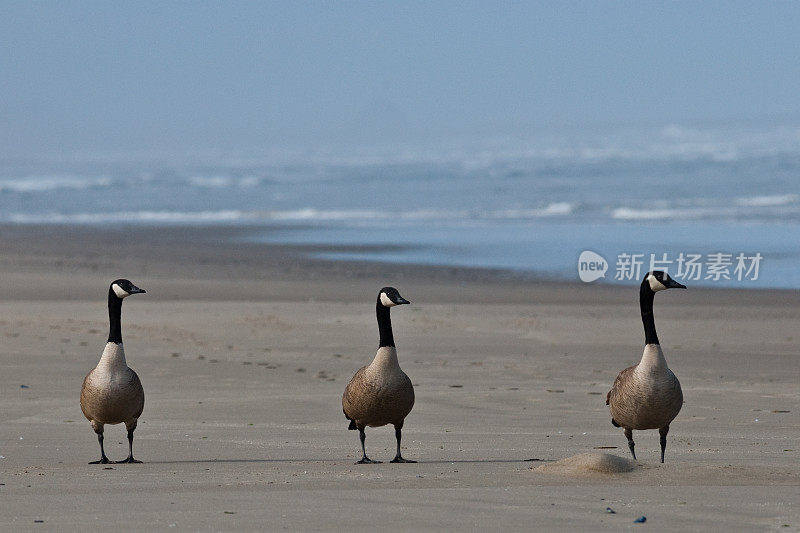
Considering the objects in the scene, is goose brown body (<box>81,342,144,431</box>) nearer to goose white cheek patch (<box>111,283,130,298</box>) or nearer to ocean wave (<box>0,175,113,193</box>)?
goose white cheek patch (<box>111,283,130,298</box>)

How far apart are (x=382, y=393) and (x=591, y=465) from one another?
1.54 meters

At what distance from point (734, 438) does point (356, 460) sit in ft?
8.85

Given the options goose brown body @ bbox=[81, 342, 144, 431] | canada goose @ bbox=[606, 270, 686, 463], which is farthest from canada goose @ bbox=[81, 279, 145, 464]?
canada goose @ bbox=[606, 270, 686, 463]

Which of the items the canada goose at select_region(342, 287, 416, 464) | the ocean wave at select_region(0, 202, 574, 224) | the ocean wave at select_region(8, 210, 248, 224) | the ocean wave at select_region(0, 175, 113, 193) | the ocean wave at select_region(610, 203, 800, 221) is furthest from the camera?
the ocean wave at select_region(0, 175, 113, 193)

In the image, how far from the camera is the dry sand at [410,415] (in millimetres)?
6211

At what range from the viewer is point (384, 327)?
817cm

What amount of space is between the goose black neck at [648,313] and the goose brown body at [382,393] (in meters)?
1.51

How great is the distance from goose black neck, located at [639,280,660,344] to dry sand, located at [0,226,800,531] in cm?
77

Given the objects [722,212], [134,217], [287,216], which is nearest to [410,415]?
[722,212]

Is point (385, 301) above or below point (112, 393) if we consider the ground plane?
above

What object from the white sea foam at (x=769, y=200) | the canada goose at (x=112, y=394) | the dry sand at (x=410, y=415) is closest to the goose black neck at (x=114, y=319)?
the canada goose at (x=112, y=394)

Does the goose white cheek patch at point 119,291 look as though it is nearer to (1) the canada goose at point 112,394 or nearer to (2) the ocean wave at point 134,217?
(1) the canada goose at point 112,394

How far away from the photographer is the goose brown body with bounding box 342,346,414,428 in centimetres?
794

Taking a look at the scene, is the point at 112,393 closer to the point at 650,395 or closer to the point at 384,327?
the point at 384,327
